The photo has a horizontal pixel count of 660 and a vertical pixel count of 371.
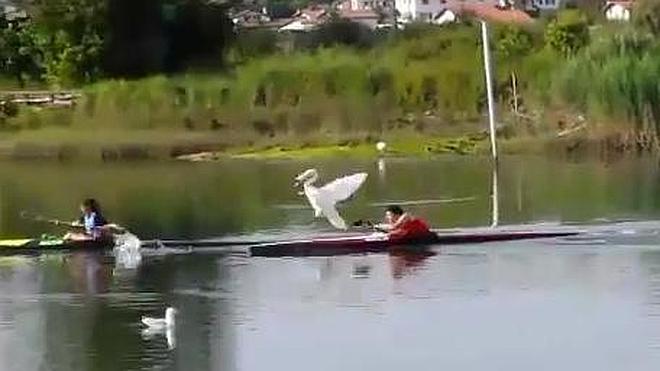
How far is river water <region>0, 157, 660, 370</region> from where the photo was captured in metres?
18.9

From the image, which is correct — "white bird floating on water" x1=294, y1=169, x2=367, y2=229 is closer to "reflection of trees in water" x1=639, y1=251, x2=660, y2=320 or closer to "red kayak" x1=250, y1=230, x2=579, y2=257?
"red kayak" x1=250, y1=230, x2=579, y2=257

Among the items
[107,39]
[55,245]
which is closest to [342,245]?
[55,245]

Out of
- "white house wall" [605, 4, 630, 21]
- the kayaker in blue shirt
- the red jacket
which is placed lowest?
the red jacket

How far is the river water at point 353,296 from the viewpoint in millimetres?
18891

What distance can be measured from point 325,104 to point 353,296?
30245mm

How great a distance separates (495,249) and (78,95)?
30.3 m

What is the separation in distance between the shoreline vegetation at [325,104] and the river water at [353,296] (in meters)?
13.4

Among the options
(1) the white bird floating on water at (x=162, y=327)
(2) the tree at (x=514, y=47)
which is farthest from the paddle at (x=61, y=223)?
(2) the tree at (x=514, y=47)

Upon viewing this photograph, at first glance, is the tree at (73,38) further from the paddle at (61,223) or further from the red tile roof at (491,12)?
the paddle at (61,223)

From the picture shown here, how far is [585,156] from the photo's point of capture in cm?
4359

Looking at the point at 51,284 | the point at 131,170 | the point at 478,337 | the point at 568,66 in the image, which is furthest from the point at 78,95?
the point at 478,337

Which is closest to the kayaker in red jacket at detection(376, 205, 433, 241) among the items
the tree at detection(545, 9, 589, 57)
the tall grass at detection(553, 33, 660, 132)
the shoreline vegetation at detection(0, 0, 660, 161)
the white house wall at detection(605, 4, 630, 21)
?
the tall grass at detection(553, 33, 660, 132)

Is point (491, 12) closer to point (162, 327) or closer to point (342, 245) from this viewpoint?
point (342, 245)

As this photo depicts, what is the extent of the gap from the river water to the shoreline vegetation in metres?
13.4
